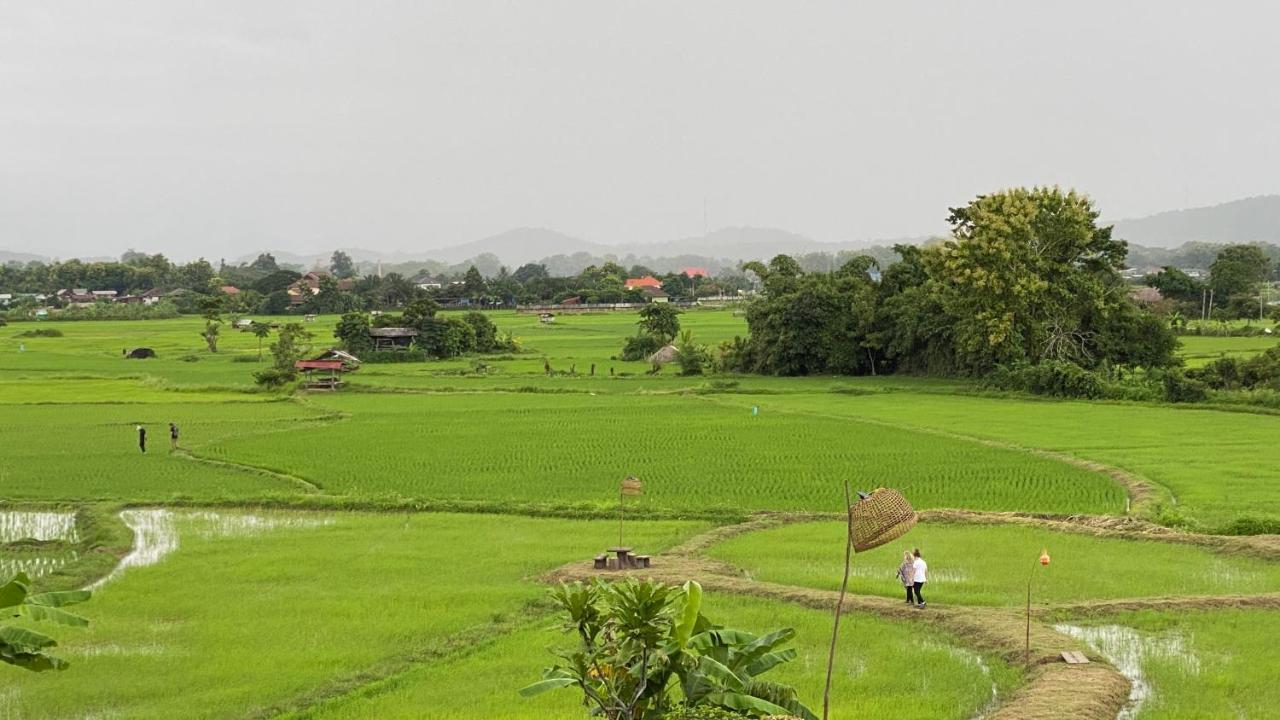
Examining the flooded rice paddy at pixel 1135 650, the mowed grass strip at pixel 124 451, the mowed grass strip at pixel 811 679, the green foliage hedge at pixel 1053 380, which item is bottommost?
the mowed grass strip at pixel 124 451

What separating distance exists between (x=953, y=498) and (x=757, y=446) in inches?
285

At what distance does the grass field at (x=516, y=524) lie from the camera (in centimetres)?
1088

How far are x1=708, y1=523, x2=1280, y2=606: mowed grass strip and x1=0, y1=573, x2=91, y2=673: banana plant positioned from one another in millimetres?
9543

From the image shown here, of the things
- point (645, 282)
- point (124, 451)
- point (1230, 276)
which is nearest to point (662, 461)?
point (124, 451)

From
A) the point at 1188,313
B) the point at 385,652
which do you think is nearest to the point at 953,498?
the point at 385,652

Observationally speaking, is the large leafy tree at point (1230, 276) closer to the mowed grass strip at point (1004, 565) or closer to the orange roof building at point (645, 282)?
the orange roof building at point (645, 282)

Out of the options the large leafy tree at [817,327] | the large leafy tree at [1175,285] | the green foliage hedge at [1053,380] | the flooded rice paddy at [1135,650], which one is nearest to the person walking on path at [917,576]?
the flooded rice paddy at [1135,650]

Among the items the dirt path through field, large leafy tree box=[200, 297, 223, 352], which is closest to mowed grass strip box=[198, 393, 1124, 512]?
the dirt path through field

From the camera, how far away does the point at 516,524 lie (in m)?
19.6

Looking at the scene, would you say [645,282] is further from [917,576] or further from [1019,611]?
[1019,611]

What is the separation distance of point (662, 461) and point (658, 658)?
60.0 feet

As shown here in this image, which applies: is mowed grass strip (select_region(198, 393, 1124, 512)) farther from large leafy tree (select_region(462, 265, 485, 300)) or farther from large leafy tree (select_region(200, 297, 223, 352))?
large leafy tree (select_region(462, 265, 485, 300))

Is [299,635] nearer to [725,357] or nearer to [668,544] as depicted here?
[668,544]

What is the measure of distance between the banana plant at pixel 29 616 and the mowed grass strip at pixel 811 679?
342 centimetres
